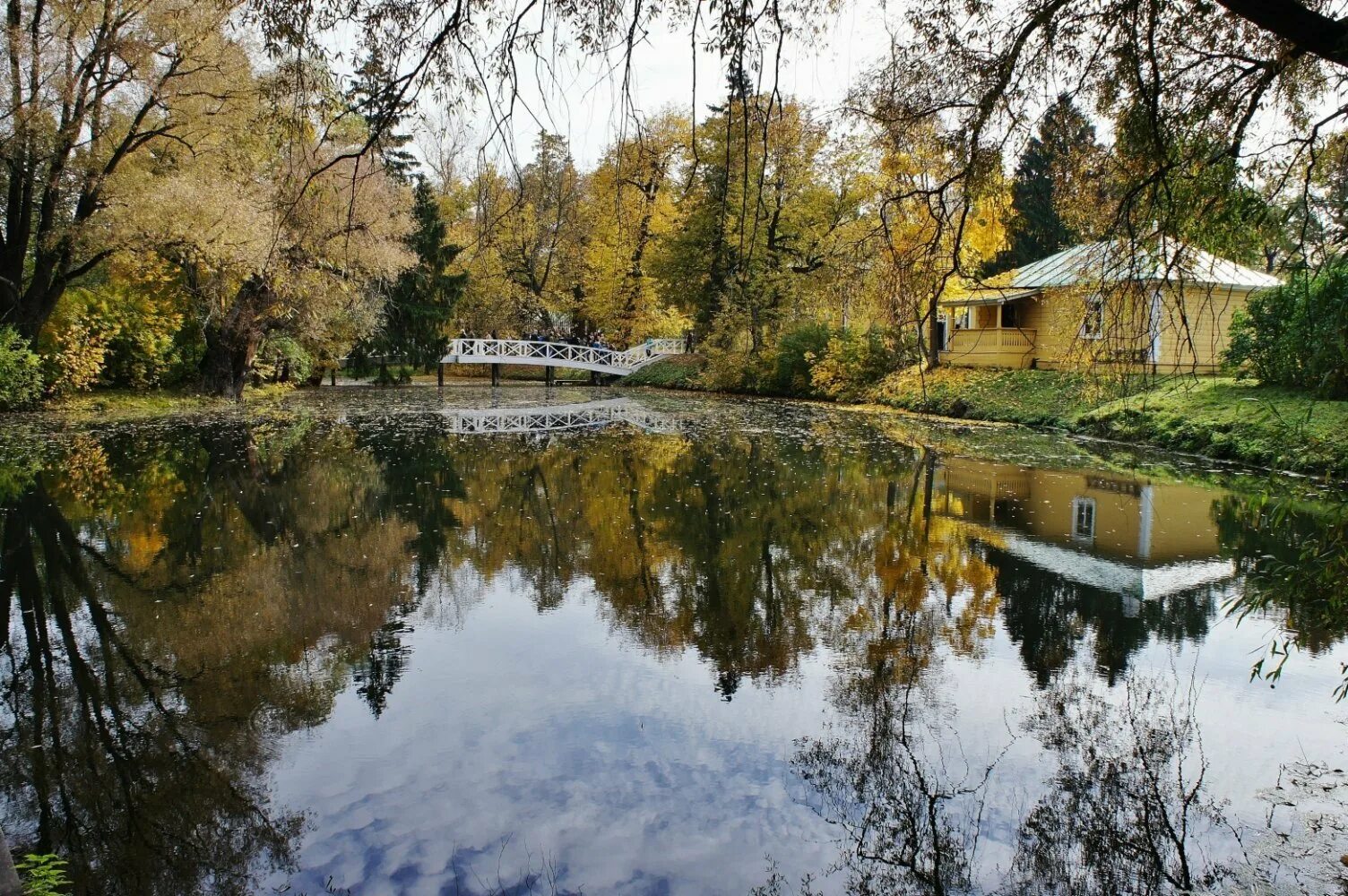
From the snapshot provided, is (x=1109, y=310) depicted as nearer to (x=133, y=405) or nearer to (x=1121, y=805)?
(x=1121, y=805)

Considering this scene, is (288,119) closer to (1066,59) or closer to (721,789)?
(721,789)

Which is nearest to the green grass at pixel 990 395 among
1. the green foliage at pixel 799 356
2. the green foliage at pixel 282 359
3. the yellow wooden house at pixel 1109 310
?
the yellow wooden house at pixel 1109 310

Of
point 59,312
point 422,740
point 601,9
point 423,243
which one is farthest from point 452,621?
point 423,243

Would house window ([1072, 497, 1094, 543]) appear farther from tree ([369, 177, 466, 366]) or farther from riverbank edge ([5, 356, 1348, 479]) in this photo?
tree ([369, 177, 466, 366])

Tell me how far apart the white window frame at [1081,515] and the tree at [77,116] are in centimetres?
1796

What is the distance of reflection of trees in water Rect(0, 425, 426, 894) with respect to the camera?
12.9ft

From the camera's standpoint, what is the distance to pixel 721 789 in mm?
4465

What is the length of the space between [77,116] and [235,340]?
8.37 meters

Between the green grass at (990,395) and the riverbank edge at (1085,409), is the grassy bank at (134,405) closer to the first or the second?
the riverbank edge at (1085,409)

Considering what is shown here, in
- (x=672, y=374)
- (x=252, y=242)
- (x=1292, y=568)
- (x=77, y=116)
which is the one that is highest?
(x=77, y=116)

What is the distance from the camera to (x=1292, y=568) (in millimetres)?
4184

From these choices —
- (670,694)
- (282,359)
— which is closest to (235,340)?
(282,359)

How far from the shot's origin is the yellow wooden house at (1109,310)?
538 cm

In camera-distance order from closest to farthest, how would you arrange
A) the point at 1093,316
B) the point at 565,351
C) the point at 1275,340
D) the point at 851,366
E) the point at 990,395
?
the point at 1093,316, the point at 1275,340, the point at 990,395, the point at 851,366, the point at 565,351
